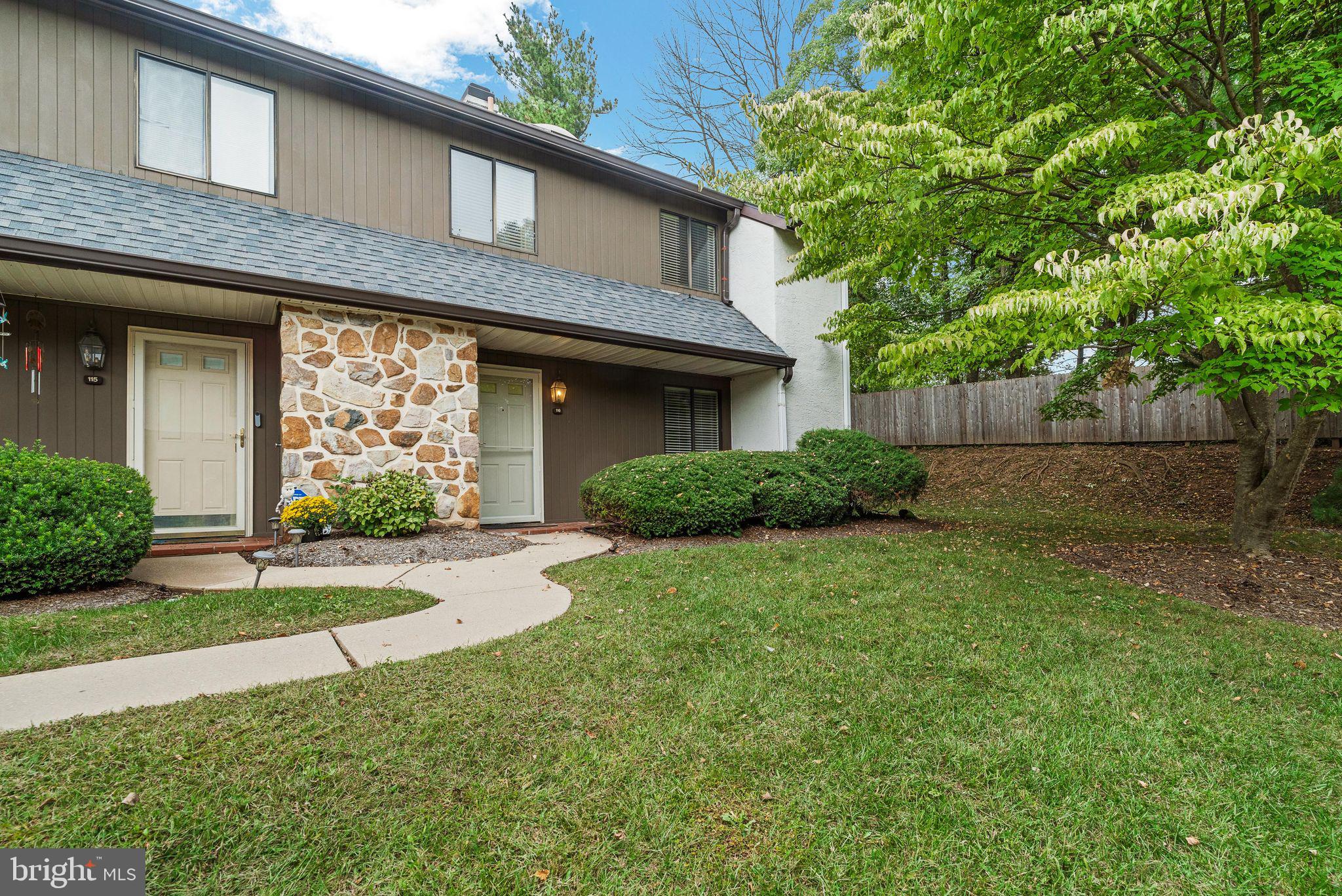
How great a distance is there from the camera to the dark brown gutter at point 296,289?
4.42m

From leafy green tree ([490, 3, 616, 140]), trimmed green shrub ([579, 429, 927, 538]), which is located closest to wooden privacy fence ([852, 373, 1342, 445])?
trimmed green shrub ([579, 429, 927, 538])

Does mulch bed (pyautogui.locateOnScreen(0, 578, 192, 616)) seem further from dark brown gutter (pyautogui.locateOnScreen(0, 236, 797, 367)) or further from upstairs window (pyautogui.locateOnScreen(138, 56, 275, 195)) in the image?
upstairs window (pyautogui.locateOnScreen(138, 56, 275, 195))

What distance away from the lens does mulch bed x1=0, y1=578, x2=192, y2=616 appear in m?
3.46

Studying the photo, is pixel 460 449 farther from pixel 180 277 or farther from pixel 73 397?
pixel 73 397

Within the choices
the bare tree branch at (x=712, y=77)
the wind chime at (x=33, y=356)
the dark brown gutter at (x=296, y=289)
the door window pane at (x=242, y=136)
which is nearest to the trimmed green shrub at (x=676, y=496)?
the dark brown gutter at (x=296, y=289)

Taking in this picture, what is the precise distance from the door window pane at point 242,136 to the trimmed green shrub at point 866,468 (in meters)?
6.96

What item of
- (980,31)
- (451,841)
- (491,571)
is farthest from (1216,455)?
(451,841)

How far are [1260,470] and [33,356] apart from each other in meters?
11.3

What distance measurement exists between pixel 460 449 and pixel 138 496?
9.14 ft

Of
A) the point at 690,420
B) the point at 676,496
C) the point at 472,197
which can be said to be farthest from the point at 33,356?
the point at 690,420

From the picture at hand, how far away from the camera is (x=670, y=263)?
9445mm

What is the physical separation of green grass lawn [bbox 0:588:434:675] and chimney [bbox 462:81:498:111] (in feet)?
25.4

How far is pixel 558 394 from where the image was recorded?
8.05 metres

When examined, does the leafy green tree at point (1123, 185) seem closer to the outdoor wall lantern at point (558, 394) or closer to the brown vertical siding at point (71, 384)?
the outdoor wall lantern at point (558, 394)
